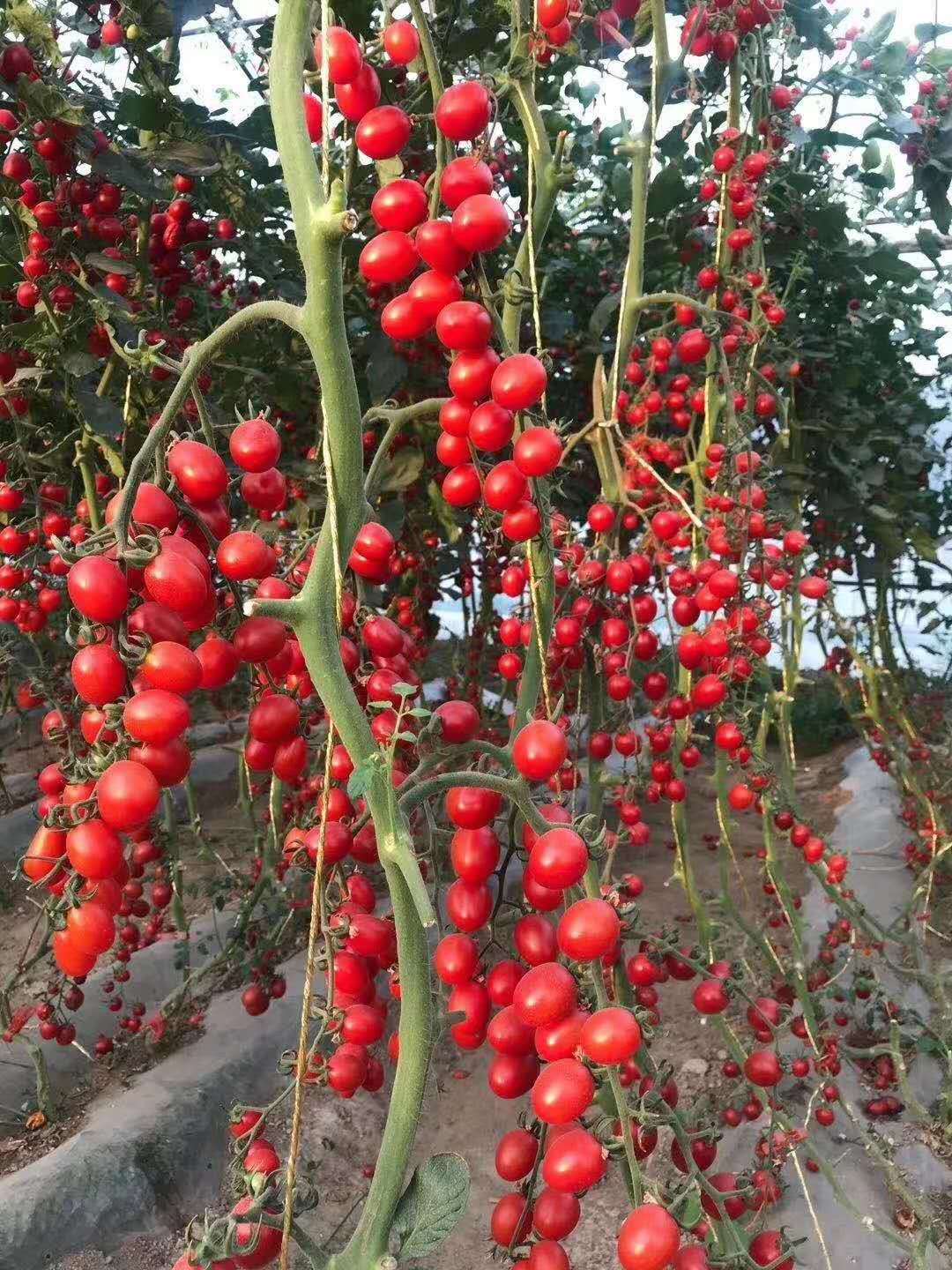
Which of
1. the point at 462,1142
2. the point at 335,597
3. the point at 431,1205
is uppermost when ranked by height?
the point at 335,597

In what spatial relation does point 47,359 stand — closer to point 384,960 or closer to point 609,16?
point 609,16

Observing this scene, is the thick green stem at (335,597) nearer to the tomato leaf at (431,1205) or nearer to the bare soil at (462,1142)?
the tomato leaf at (431,1205)

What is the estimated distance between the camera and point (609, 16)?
1.05 metres

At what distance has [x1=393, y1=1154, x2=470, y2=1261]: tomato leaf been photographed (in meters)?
0.53

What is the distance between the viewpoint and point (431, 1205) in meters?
0.54

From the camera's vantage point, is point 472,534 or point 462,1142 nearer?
point 462,1142

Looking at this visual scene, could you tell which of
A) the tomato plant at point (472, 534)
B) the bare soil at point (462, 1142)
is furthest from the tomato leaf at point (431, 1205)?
the bare soil at point (462, 1142)

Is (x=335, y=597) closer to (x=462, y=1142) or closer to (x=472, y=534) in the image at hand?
(x=462, y=1142)

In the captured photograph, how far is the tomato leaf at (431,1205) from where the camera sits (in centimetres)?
53

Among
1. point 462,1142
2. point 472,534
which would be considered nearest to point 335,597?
point 462,1142

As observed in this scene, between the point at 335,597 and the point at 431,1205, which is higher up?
the point at 335,597

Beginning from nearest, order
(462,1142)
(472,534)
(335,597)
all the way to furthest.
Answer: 1. (335,597)
2. (462,1142)
3. (472,534)

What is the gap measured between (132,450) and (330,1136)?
119 cm

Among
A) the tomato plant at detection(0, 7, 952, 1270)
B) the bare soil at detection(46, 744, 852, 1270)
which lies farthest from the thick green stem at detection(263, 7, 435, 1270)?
the bare soil at detection(46, 744, 852, 1270)
